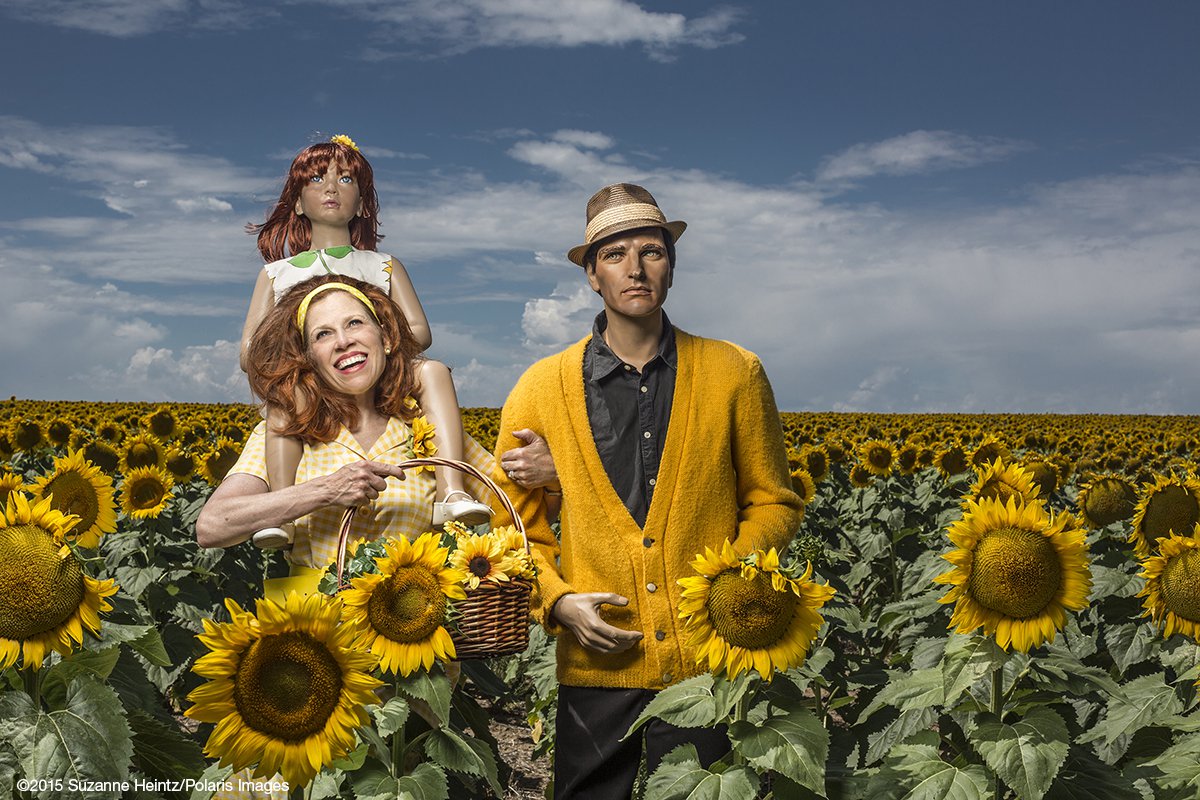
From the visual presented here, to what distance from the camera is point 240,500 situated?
3297 mm

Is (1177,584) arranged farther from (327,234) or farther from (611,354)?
(327,234)

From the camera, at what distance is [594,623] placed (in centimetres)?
331

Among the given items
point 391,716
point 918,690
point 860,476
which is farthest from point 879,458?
point 391,716

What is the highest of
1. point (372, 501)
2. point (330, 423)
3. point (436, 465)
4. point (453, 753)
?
point (330, 423)

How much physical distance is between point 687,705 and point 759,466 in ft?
3.30

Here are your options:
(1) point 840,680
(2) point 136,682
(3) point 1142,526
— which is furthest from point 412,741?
(3) point 1142,526

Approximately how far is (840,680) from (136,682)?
3.28 meters

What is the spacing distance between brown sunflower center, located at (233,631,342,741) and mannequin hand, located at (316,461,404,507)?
737mm

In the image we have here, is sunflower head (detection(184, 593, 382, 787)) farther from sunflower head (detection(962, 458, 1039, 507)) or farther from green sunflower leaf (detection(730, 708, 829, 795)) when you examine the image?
sunflower head (detection(962, 458, 1039, 507))

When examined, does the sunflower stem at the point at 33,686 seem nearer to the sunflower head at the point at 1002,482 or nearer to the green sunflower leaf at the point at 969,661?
the green sunflower leaf at the point at 969,661

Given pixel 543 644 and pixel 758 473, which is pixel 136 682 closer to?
pixel 758 473

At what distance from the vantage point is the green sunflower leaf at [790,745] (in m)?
2.60

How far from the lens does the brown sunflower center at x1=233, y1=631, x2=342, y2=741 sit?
7.79 feet

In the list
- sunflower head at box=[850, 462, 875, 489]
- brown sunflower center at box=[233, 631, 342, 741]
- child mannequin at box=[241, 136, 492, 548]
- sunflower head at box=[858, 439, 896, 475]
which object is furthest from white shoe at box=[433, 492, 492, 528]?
sunflower head at box=[850, 462, 875, 489]
